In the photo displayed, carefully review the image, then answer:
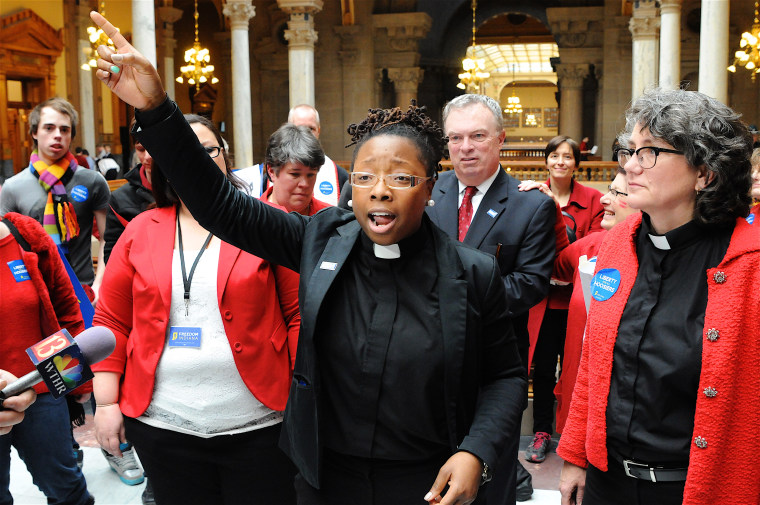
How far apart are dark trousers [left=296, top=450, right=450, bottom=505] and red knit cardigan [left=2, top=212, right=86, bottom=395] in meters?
1.43

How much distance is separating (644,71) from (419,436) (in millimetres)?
15637

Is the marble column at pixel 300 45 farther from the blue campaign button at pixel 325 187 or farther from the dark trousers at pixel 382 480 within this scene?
the dark trousers at pixel 382 480

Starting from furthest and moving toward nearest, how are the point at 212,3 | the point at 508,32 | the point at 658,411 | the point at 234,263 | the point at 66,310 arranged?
the point at 508,32 < the point at 212,3 < the point at 66,310 < the point at 234,263 < the point at 658,411

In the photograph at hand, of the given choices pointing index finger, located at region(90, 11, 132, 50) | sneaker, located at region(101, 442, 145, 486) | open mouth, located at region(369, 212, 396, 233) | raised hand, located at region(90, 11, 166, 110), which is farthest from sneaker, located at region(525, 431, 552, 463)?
pointing index finger, located at region(90, 11, 132, 50)

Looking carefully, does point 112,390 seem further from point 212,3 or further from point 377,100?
point 212,3

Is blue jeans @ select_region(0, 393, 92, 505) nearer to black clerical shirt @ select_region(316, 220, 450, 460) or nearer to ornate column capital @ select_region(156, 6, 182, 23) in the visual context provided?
black clerical shirt @ select_region(316, 220, 450, 460)

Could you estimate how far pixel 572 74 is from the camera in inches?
860

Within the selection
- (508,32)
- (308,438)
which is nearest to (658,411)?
(308,438)

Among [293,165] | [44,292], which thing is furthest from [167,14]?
[44,292]

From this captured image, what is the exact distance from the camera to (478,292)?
1.92 metres

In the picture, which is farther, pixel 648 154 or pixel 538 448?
pixel 538 448

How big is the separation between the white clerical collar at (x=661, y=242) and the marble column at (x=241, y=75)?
1408cm

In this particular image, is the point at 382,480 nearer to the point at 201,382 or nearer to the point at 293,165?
the point at 201,382

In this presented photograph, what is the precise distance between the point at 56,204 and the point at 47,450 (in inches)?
81.0
